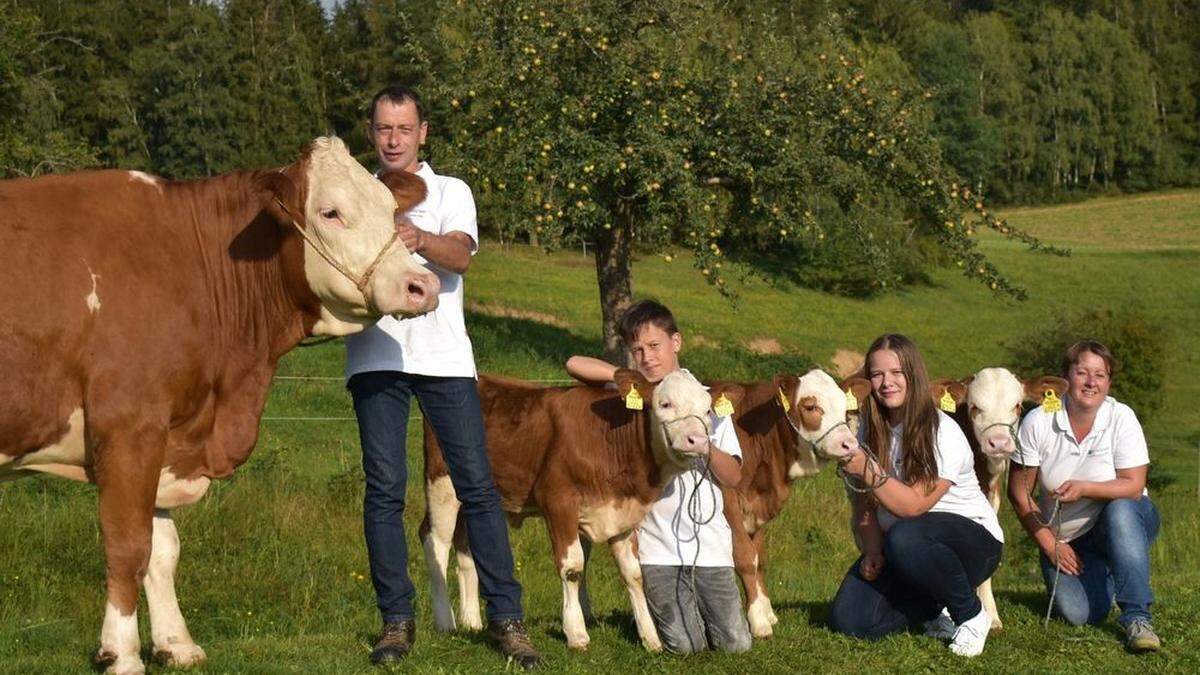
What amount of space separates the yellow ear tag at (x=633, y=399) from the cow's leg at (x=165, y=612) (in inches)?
95.1

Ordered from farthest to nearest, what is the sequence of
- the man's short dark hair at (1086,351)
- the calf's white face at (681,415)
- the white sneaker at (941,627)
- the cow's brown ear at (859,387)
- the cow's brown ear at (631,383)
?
the man's short dark hair at (1086,351)
the cow's brown ear at (859,387)
the white sneaker at (941,627)
the cow's brown ear at (631,383)
the calf's white face at (681,415)

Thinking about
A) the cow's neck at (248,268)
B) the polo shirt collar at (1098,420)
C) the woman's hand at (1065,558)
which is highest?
the cow's neck at (248,268)

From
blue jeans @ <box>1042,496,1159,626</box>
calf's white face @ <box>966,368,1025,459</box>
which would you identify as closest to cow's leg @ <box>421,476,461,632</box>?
calf's white face @ <box>966,368,1025,459</box>

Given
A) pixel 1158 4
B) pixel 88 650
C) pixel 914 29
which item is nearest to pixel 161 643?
pixel 88 650

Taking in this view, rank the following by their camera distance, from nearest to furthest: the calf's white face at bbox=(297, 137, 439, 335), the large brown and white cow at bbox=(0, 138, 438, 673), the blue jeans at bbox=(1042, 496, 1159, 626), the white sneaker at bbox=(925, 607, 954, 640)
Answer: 1. the large brown and white cow at bbox=(0, 138, 438, 673)
2. the calf's white face at bbox=(297, 137, 439, 335)
3. the white sneaker at bbox=(925, 607, 954, 640)
4. the blue jeans at bbox=(1042, 496, 1159, 626)

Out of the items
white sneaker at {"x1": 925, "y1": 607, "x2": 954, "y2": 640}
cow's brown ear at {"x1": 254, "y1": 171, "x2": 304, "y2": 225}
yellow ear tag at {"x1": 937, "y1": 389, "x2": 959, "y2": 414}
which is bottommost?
white sneaker at {"x1": 925, "y1": 607, "x2": 954, "y2": 640}

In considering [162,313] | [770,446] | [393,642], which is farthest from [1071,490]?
[162,313]

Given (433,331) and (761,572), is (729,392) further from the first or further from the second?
(433,331)

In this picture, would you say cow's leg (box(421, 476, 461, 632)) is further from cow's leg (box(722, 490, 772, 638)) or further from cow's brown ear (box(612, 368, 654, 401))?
cow's leg (box(722, 490, 772, 638))

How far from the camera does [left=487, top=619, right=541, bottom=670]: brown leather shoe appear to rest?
266 inches

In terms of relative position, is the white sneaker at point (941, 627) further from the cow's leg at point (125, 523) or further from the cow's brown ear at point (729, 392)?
the cow's leg at point (125, 523)

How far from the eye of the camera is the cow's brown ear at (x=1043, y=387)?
875 centimetres

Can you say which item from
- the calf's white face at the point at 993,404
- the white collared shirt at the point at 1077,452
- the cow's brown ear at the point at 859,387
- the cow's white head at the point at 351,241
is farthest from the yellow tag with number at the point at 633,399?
the white collared shirt at the point at 1077,452

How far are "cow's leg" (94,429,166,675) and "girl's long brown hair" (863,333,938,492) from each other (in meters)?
3.95
